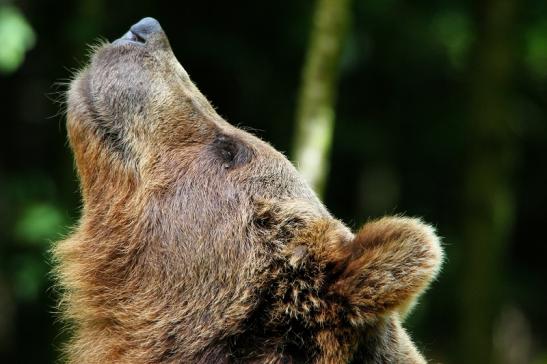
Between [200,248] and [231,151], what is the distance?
24.3 inches

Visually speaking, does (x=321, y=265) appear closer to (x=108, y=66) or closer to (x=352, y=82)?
(x=108, y=66)

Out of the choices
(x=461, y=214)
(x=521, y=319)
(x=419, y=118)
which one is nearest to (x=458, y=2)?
(x=419, y=118)

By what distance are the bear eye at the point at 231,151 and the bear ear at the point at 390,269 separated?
94 cm

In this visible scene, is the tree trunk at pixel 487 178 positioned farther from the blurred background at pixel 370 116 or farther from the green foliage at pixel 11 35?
the green foliage at pixel 11 35

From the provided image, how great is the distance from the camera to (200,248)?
4.82 m

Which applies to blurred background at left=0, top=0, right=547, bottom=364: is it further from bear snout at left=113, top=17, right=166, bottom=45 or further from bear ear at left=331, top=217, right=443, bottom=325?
bear ear at left=331, top=217, right=443, bottom=325

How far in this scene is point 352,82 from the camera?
13.7 meters

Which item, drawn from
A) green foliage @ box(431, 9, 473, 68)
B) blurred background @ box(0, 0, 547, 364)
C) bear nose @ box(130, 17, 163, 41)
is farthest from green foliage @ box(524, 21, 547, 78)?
bear nose @ box(130, 17, 163, 41)

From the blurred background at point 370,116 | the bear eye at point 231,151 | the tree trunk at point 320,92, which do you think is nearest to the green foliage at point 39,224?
the blurred background at point 370,116

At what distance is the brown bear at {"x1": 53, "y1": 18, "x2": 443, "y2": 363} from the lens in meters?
4.46

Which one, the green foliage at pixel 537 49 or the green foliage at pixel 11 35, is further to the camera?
the green foliage at pixel 537 49

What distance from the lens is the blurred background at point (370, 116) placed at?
1050cm

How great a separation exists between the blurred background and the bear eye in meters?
3.58

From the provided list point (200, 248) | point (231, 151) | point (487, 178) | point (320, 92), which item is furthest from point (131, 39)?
point (487, 178)
